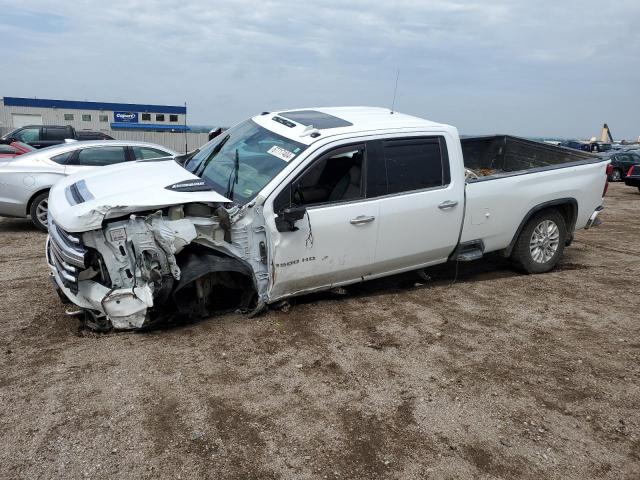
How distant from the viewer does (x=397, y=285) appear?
610cm

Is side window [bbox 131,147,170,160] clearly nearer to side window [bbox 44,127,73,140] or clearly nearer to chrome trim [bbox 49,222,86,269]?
chrome trim [bbox 49,222,86,269]

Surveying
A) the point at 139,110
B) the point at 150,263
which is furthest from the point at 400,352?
the point at 139,110

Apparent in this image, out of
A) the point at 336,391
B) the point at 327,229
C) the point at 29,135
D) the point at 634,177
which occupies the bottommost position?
the point at 29,135

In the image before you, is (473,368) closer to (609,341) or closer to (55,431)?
(609,341)

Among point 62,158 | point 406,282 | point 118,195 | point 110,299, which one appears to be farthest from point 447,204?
point 62,158

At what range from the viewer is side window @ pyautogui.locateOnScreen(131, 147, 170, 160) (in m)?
9.41

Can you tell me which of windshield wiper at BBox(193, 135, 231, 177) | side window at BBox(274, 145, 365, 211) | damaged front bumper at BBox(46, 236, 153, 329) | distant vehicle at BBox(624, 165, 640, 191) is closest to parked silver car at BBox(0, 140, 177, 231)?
windshield wiper at BBox(193, 135, 231, 177)

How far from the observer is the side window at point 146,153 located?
9.41 meters

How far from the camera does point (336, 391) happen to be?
12.3 feet

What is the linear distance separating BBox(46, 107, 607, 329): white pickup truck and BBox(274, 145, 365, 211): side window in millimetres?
11

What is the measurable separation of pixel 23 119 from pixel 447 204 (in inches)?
1863

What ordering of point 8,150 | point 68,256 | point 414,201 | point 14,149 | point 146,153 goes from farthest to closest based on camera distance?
1. point 8,150
2. point 14,149
3. point 146,153
4. point 414,201
5. point 68,256

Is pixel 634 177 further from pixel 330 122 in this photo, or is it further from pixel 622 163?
pixel 330 122

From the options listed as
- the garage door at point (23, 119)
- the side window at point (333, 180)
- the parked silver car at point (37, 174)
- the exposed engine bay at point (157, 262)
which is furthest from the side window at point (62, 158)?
the garage door at point (23, 119)
